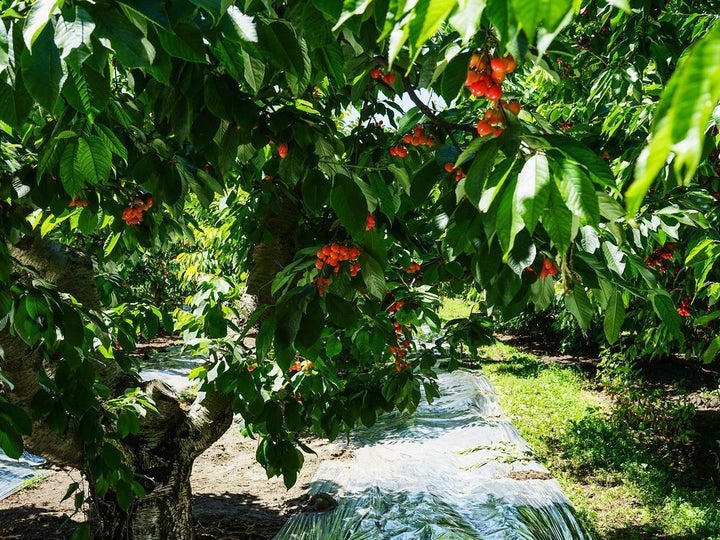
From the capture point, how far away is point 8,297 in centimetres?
173

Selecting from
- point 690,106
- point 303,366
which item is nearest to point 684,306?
point 303,366

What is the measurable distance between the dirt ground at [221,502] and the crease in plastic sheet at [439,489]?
0.77 feet

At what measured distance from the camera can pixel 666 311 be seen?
4.41 feet

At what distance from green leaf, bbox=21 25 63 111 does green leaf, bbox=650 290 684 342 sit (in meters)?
1.21

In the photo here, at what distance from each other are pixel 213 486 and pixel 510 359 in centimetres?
797

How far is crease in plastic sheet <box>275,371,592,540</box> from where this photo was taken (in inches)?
161

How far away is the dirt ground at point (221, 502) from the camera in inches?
163

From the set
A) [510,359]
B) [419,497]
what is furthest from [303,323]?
[510,359]

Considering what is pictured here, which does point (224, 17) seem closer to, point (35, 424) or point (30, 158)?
point (30, 158)

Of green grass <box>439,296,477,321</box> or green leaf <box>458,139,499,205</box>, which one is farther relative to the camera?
green grass <box>439,296,477,321</box>

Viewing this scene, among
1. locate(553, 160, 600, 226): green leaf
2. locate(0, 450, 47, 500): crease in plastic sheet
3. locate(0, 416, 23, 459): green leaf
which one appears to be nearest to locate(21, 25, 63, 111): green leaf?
locate(553, 160, 600, 226): green leaf

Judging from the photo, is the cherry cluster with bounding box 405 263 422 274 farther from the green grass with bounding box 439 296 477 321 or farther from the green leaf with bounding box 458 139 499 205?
the green grass with bounding box 439 296 477 321

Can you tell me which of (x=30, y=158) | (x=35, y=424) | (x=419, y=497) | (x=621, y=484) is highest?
(x=30, y=158)

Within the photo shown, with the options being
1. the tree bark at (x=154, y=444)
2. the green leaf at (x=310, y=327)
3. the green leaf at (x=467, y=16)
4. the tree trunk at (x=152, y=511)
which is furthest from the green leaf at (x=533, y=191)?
the tree trunk at (x=152, y=511)
